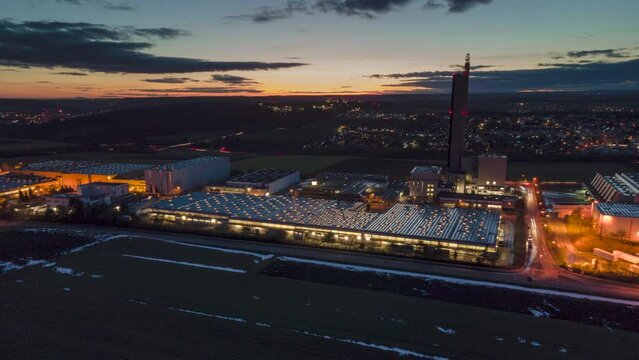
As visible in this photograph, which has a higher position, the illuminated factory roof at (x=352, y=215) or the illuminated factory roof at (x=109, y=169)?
the illuminated factory roof at (x=109, y=169)

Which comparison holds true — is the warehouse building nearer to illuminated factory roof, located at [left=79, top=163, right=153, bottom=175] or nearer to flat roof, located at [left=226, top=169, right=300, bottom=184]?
flat roof, located at [left=226, top=169, right=300, bottom=184]

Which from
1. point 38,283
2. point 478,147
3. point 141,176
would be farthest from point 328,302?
point 478,147

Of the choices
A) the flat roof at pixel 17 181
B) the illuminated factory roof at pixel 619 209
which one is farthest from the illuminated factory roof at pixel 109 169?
the illuminated factory roof at pixel 619 209

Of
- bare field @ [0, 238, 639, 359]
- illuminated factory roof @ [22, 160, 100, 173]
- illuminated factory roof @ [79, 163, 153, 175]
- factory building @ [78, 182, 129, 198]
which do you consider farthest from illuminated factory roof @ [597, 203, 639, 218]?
illuminated factory roof @ [22, 160, 100, 173]

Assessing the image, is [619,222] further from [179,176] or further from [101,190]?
[101,190]

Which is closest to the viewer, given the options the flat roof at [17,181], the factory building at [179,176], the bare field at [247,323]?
the bare field at [247,323]

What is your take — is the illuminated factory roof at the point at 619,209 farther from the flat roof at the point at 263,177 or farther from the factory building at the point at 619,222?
the flat roof at the point at 263,177

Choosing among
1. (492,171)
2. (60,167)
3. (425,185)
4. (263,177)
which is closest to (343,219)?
(425,185)
